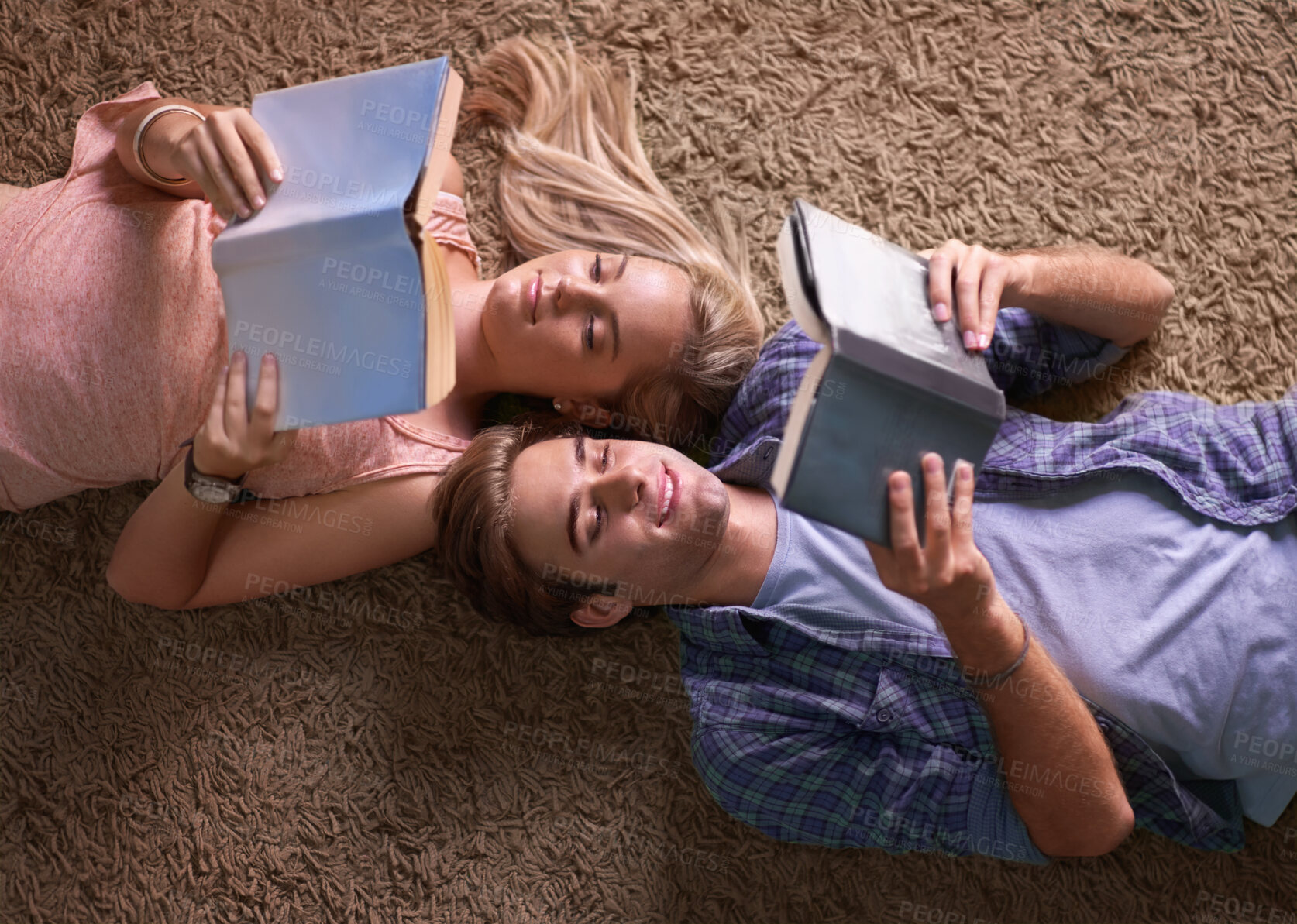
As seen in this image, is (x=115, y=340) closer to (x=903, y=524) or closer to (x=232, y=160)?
(x=232, y=160)

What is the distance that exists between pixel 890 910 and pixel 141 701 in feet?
3.85

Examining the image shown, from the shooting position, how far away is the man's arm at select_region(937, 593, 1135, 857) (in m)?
1.05

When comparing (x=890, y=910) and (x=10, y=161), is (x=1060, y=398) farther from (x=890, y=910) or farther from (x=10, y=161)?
(x=10, y=161)

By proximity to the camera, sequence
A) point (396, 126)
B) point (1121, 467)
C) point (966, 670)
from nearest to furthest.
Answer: point (396, 126)
point (966, 670)
point (1121, 467)

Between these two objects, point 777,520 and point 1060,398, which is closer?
point 777,520

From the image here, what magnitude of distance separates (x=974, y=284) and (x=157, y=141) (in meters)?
1.05

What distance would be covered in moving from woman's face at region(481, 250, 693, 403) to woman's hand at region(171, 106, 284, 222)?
13.2 inches

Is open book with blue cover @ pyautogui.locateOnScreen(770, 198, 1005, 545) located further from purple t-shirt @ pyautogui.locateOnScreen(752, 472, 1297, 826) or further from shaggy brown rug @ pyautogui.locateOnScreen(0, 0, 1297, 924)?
shaggy brown rug @ pyautogui.locateOnScreen(0, 0, 1297, 924)

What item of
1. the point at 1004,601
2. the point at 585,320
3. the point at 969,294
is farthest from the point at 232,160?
the point at 1004,601

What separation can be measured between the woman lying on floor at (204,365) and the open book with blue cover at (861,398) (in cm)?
38

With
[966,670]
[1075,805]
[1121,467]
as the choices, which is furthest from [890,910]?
[1121,467]

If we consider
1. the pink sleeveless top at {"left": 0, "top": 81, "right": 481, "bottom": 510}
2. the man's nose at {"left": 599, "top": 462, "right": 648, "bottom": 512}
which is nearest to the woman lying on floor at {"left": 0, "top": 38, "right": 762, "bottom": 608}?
the pink sleeveless top at {"left": 0, "top": 81, "right": 481, "bottom": 510}

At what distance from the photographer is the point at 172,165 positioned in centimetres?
115

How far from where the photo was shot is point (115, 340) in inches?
47.1
